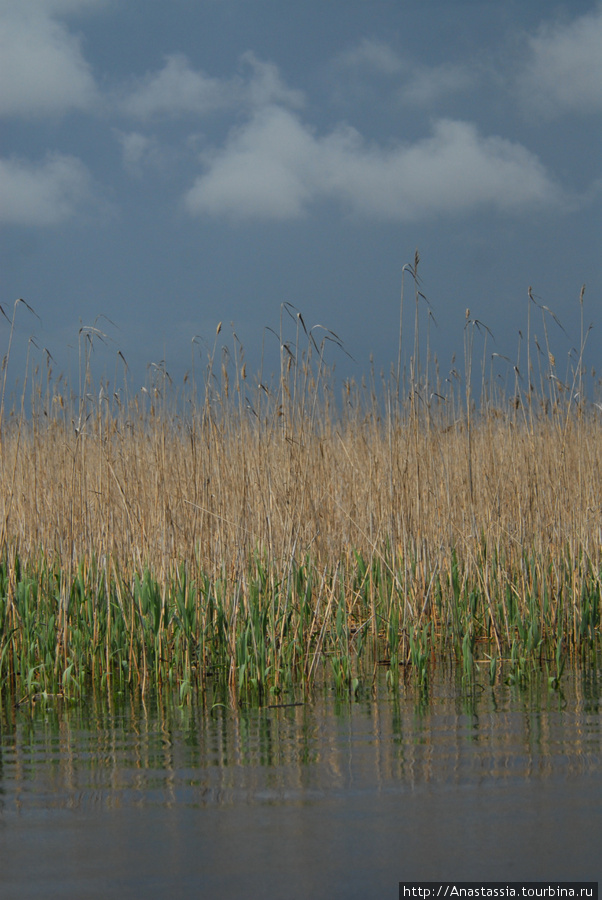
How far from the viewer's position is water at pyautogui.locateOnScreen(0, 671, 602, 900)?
1594mm

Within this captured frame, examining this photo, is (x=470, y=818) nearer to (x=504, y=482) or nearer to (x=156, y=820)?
(x=156, y=820)

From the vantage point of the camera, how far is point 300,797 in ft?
6.46

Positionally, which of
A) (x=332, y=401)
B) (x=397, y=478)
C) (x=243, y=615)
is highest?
(x=332, y=401)

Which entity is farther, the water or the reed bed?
the reed bed

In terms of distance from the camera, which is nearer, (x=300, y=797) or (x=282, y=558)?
(x=300, y=797)

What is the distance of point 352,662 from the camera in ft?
10.8

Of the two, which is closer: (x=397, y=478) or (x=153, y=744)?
(x=153, y=744)

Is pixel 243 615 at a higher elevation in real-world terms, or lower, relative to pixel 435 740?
higher

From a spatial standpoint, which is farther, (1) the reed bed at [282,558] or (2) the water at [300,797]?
(1) the reed bed at [282,558]

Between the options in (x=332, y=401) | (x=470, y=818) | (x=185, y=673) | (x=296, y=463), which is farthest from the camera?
(x=332, y=401)

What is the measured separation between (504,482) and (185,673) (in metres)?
2.29

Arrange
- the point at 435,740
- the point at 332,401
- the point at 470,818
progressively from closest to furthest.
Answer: the point at 470,818
the point at 435,740
the point at 332,401

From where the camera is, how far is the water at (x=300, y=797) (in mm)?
1594

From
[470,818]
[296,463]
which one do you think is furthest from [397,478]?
[470,818]
